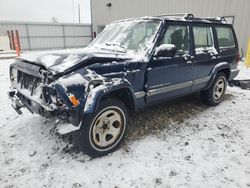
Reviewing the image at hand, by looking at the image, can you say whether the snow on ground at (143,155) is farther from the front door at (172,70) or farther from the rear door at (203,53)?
the rear door at (203,53)

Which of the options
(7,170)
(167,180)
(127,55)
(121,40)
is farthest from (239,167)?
(7,170)

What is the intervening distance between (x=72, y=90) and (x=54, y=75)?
0.31 m

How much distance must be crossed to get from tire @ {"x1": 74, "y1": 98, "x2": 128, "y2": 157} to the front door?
646 millimetres

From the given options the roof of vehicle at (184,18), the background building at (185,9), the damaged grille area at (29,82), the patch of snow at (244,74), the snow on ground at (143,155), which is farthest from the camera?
the background building at (185,9)

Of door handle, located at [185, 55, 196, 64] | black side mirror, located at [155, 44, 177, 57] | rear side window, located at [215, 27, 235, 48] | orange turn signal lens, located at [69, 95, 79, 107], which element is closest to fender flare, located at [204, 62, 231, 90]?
rear side window, located at [215, 27, 235, 48]

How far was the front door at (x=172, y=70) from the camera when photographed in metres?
3.42

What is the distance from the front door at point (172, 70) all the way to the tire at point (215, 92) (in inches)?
36.2

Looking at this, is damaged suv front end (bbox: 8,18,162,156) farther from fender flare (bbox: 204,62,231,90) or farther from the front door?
fender flare (bbox: 204,62,231,90)

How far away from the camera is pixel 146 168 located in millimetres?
2754

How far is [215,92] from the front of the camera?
201 inches

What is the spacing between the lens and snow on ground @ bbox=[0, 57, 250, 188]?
254 cm

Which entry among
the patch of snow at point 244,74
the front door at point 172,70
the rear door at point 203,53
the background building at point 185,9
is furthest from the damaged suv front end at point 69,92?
the background building at point 185,9

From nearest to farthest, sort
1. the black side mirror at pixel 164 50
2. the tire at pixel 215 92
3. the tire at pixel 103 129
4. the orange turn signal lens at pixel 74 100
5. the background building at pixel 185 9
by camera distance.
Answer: the orange turn signal lens at pixel 74 100, the tire at pixel 103 129, the black side mirror at pixel 164 50, the tire at pixel 215 92, the background building at pixel 185 9

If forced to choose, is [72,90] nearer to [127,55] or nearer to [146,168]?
[127,55]
